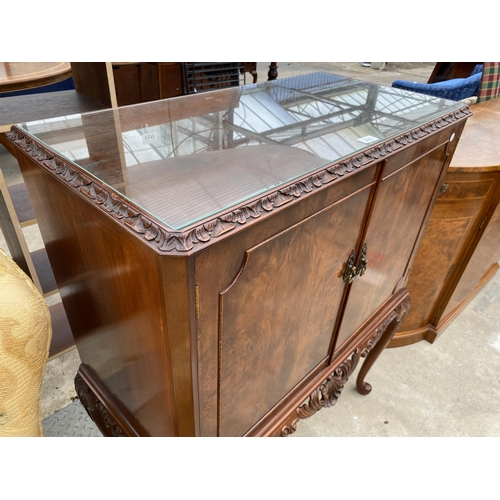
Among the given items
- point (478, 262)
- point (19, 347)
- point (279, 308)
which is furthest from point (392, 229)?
point (478, 262)

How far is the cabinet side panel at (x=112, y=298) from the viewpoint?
0.45 metres

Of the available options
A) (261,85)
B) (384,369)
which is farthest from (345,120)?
(384,369)

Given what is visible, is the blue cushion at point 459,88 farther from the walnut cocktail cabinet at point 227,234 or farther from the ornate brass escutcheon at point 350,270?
the ornate brass escutcheon at point 350,270

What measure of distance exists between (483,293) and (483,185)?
85 cm

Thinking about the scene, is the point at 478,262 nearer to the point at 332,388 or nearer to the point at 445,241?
the point at 445,241

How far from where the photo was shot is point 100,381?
2.50 feet

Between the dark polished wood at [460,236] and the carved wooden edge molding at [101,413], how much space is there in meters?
1.06

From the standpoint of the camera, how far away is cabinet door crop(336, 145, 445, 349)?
714mm

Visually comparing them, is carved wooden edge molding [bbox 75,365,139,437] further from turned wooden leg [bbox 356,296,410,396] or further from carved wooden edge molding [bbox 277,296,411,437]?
turned wooden leg [bbox 356,296,410,396]

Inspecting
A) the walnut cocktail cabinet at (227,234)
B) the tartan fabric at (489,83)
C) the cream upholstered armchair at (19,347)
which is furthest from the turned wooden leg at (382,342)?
the tartan fabric at (489,83)

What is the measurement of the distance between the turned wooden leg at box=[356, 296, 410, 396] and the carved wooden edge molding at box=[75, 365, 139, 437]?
2.50 ft

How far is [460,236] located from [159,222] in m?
1.24

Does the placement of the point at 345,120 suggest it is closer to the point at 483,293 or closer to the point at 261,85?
the point at 261,85

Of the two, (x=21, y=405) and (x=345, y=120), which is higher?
(x=345, y=120)
